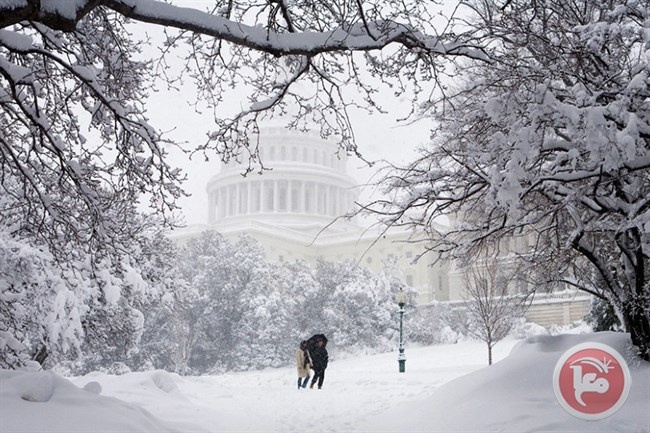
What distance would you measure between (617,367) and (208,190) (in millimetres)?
98787

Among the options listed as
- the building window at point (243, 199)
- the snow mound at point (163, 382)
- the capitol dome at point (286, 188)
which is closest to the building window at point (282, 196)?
the capitol dome at point (286, 188)

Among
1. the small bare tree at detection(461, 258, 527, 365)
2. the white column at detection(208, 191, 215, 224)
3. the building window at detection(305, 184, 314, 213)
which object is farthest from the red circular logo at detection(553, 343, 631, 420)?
the white column at detection(208, 191, 215, 224)

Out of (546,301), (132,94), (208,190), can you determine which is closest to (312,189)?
(208,190)

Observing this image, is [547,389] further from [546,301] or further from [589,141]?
[546,301]

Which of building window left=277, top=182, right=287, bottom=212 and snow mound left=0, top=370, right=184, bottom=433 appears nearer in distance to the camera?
snow mound left=0, top=370, right=184, bottom=433

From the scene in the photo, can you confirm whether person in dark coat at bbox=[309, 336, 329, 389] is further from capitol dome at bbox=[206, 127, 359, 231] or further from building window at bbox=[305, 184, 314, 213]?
building window at bbox=[305, 184, 314, 213]

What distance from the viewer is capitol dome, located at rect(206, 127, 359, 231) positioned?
323 feet

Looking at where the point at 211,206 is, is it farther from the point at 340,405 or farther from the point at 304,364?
the point at 340,405

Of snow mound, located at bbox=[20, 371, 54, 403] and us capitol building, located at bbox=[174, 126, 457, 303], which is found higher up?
us capitol building, located at bbox=[174, 126, 457, 303]

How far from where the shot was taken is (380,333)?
4522 centimetres

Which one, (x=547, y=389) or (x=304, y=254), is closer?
(x=547, y=389)

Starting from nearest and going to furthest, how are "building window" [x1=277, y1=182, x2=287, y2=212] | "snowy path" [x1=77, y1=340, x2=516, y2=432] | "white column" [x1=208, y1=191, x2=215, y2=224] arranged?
"snowy path" [x1=77, y1=340, x2=516, y2=432] < "building window" [x1=277, y1=182, x2=287, y2=212] < "white column" [x1=208, y1=191, x2=215, y2=224]

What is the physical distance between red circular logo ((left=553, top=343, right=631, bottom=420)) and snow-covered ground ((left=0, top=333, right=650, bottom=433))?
4.1 inches

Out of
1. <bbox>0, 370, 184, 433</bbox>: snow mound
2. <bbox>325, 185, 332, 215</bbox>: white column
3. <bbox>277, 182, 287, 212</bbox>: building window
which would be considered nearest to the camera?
<bbox>0, 370, 184, 433</bbox>: snow mound
